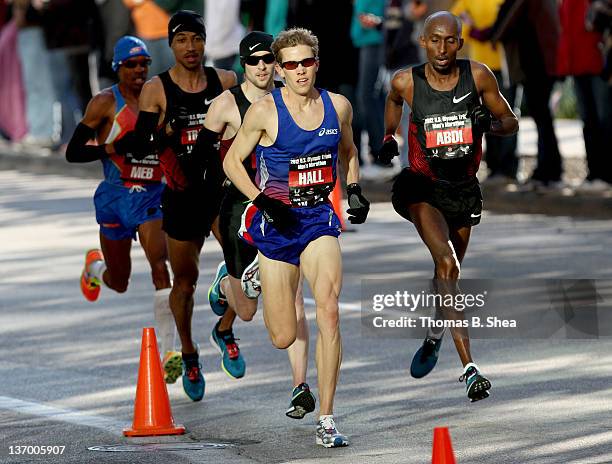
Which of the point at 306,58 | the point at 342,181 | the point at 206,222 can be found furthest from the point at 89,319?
the point at 342,181

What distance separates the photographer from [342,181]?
68.4 feet

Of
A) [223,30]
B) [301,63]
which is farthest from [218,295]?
[223,30]

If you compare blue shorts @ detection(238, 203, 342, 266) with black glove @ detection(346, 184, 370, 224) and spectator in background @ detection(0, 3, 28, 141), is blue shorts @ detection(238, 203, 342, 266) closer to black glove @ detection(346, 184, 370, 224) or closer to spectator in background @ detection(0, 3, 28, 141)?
black glove @ detection(346, 184, 370, 224)

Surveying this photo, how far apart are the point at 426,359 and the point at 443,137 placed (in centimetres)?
121

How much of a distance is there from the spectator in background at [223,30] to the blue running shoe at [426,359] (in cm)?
1038

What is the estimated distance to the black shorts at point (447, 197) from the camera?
36.1 feet

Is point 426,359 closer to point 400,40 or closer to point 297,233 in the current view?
point 297,233

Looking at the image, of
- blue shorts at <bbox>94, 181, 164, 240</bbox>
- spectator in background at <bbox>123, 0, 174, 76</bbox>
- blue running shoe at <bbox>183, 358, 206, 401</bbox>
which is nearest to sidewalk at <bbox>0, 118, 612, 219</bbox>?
spectator in background at <bbox>123, 0, 174, 76</bbox>

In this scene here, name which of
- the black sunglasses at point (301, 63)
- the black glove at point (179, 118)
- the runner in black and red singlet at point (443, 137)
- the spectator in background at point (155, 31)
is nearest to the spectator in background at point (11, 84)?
the spectator in background at point (155, 31)

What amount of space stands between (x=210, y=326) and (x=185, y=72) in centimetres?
Answer: 248

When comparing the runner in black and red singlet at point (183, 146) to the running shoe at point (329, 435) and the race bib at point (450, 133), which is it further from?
the running shoe at point (329, 435)

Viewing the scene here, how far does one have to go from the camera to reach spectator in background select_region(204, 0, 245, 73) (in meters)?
Answer: 20.9

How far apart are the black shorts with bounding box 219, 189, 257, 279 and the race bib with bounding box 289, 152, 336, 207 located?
0.90 meters

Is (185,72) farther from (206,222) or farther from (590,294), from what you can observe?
(590,294)
